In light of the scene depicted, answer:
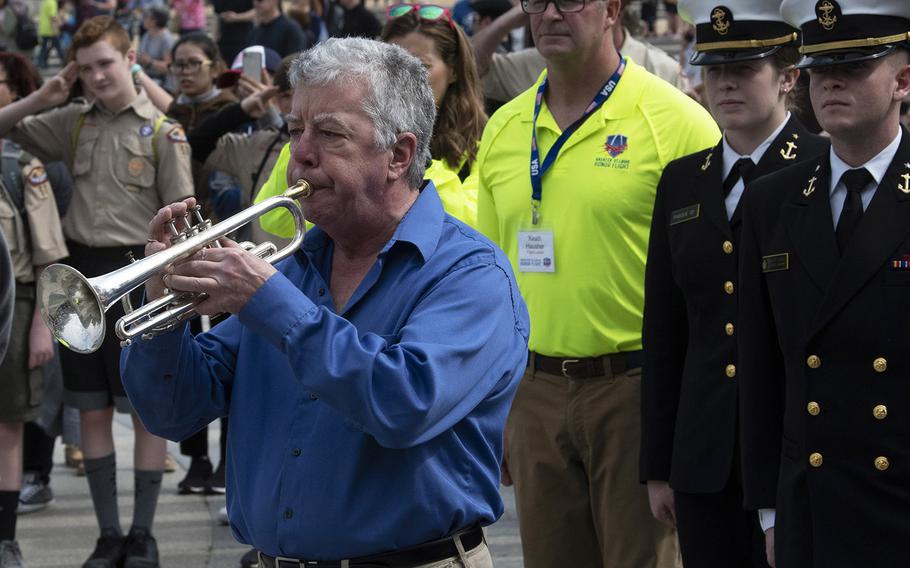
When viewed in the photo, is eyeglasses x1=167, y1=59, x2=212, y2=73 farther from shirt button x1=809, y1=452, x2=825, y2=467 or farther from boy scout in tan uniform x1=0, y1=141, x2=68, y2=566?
shirt button x1=809, y1=452, x2=825, y2=467

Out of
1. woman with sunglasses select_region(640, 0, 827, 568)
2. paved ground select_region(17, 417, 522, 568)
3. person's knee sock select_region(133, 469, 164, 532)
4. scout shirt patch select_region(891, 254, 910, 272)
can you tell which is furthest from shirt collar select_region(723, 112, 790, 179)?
person's knee sock select_region(133, 469, 164, 532)

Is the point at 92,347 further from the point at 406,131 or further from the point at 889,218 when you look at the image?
the point at 889,218

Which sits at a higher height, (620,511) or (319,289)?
(319,289)

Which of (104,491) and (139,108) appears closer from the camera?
(104,491)

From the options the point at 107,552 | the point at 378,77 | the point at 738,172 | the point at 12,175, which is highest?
the point at 378,77

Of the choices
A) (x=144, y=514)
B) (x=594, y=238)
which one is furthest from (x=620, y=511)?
(x=144, y=514)

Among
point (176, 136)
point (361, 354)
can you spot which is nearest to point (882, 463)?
point (361, 354)

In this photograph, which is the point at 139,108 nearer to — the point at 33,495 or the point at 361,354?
the point at 33,495

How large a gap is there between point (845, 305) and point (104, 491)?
4202 millimetres

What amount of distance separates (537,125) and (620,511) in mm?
1247

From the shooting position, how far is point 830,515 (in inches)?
130

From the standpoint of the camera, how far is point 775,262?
345cm

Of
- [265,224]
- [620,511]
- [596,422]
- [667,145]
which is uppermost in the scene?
[667,145]

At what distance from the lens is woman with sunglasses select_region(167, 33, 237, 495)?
25.0 ft
